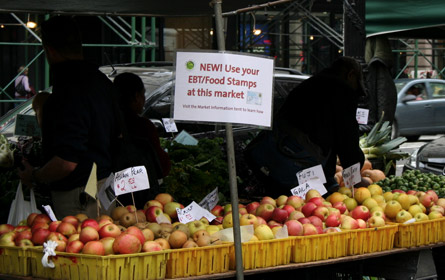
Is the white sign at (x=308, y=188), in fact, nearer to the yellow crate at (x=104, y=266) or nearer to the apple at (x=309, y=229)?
the apple at (x=309, y=229)

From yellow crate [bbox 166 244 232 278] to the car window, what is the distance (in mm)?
16267

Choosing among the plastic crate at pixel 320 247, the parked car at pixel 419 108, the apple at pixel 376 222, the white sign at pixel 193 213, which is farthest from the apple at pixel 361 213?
the parked car at pixel 419 108

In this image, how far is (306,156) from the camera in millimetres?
6383

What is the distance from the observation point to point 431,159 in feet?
34.3

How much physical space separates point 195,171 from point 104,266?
3.45 meters

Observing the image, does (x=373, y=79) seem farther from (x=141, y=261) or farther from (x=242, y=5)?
(x=141, y=261)

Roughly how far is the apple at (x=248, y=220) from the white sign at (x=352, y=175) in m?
1.03

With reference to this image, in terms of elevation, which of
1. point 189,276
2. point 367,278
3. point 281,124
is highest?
point 281,124

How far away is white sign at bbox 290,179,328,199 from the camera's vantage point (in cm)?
586

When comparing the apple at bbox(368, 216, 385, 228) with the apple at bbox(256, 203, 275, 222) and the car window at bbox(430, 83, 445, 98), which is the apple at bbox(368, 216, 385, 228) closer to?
the apple at bbox(256, 203, 275, 222)

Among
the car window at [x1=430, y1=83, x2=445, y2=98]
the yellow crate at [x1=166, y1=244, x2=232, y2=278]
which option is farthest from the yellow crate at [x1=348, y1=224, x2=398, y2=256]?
the car window at [x1=430, y1=83, x2=445, y2=98]

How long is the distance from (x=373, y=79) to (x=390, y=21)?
115 inches

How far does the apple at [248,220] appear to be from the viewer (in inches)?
188

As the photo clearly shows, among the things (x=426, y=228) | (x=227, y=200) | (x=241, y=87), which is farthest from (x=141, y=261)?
(x=227, y=200)
